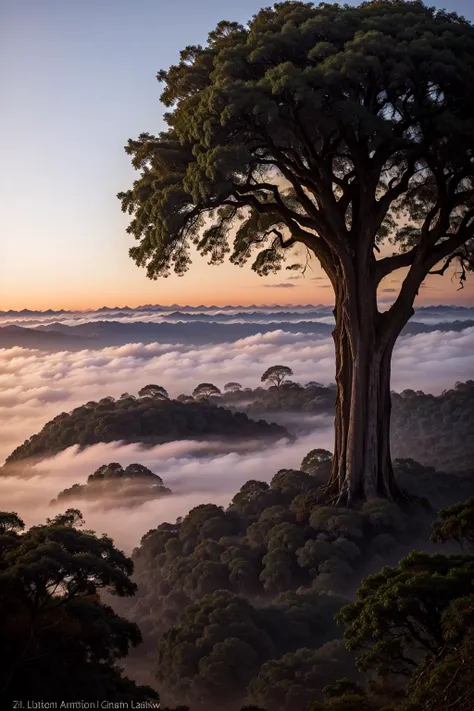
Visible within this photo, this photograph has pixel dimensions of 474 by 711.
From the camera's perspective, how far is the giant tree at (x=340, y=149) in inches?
365

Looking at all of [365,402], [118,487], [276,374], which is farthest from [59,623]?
[276,374]

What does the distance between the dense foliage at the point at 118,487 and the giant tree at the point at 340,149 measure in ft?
20.3

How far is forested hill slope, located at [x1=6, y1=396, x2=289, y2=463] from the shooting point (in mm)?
19469

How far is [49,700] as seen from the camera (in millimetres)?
4516

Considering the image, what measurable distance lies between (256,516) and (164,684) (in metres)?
4.81

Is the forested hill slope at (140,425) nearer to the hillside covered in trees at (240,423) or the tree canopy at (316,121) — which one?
the hillside covered in trees at (240,423)

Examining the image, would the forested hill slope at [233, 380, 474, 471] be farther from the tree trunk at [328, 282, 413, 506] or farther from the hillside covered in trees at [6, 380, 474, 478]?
the tree trunk at [328, 282, 413, 506]

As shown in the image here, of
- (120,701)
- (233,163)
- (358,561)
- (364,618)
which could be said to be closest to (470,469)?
(358,561)

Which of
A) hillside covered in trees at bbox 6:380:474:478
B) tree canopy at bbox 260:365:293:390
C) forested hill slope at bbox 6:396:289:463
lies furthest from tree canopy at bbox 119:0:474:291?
tree canopy at bbox 260:365:293:390

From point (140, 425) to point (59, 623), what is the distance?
14936 millimetres

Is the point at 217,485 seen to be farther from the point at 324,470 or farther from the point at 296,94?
the point at 296,94

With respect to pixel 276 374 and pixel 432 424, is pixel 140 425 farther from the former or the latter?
pixel 276 374

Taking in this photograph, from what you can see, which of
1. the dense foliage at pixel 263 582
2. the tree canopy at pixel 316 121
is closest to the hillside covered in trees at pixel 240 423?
A: the dense foliage at pixel 263 582

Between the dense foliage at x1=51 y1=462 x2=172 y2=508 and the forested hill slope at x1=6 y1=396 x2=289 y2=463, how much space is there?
2.41 m
